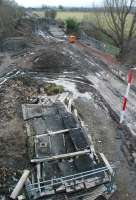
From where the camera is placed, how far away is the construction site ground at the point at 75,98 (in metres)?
9.62

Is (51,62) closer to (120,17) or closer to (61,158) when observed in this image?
(120,17)

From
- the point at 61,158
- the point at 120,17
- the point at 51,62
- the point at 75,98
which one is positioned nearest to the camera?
the point at 61,158

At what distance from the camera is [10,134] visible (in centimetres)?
1108

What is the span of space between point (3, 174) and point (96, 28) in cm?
2855

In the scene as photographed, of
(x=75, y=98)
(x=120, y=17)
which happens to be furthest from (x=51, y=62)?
(x=120, y=17)

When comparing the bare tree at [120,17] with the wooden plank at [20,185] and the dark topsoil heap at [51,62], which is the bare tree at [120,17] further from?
the wooden plank at [20,185]

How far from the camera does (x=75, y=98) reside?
1521 cm

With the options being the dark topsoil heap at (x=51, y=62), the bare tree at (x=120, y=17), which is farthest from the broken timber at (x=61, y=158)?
the bare tree at (x=120, y=17)

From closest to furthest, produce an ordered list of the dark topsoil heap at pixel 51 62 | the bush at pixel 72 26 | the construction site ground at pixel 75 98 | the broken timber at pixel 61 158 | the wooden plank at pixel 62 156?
the broken timber at pixel 61 158
the wooden plank at pixel 62 156
the construction site ground at pixel 75 98
the dark topsoil heap at pixel 51 62
the bush at pixel 72 26

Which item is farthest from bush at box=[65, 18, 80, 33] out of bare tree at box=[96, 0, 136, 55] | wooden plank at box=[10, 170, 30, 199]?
wooden plank at box=[10, 170, 30, 199]

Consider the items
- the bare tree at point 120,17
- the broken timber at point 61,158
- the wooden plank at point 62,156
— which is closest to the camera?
the broken timber at point 61,158

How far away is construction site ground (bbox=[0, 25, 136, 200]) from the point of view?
31.6ft

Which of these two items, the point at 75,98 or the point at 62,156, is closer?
the point at 62,156

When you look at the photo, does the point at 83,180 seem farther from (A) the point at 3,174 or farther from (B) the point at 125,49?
(B) the point at 125,49
